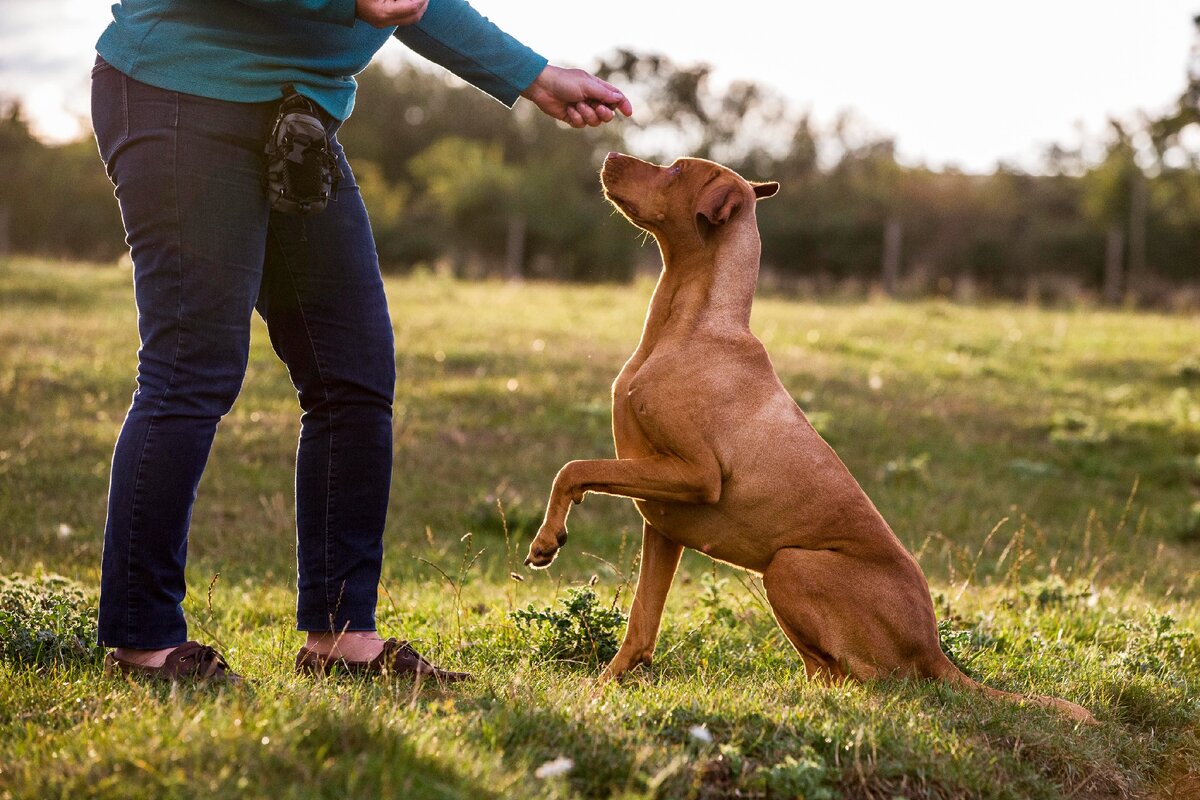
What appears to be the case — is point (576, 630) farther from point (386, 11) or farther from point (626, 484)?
point (386, 11)

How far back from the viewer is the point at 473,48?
12.3 ft

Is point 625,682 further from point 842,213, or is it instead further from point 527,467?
point 842,213

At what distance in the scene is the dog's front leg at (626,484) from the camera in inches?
144

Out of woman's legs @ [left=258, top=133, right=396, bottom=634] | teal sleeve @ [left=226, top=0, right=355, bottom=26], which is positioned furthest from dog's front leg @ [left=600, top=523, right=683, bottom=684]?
teal sleeve @ [left=226, top=0, right=355, bottom=26]

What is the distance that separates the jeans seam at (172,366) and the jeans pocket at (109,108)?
148 millimetres

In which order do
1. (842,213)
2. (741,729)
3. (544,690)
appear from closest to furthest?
(741,729)
(544,690)
(842,213)

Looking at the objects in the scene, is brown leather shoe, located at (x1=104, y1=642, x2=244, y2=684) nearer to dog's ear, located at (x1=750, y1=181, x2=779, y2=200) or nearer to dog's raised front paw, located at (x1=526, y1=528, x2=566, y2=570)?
dog's raised front paw, located at (x1=526, y1=528, x2=566, y2=570)

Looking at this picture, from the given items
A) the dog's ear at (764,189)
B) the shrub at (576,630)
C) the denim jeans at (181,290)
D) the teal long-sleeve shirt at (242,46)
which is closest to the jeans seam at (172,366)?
the denim jeans at (181,290)

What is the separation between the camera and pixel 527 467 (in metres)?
7.98

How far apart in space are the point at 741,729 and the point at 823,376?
28.0 ft

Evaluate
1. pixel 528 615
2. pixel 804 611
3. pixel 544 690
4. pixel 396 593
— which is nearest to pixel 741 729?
pixel 544 690

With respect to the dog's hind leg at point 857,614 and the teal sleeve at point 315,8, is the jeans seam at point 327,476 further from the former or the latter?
the dog's hind leg at point 857,614

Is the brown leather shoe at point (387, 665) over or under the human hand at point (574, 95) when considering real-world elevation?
under

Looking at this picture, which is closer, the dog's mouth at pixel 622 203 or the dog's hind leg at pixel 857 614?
the dog's hind leg at pixel 857 614
